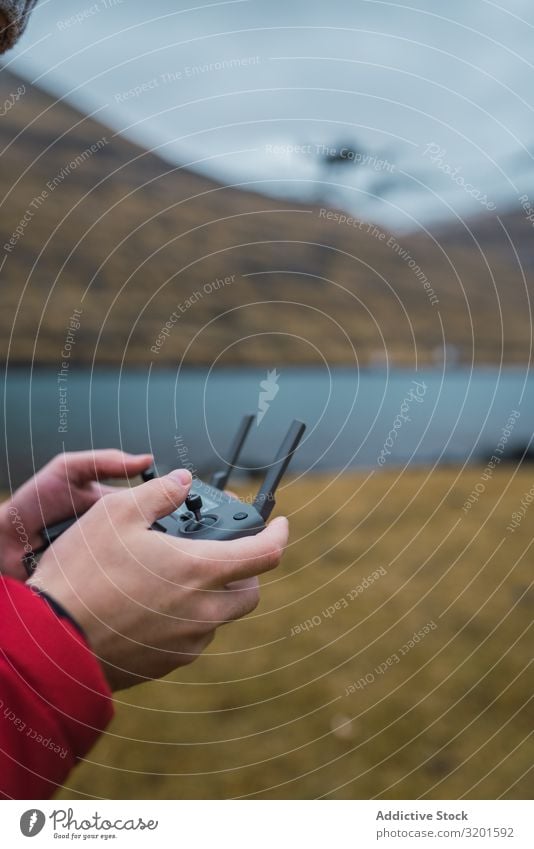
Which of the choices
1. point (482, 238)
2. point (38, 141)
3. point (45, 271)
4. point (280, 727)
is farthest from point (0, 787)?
point (482, 238)

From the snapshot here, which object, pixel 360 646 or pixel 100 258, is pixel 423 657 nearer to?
pixel 360 646

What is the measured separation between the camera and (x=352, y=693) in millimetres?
2357

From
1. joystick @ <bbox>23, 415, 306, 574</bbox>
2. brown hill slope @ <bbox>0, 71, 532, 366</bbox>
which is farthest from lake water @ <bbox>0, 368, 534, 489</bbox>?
brown hill slope @ <bbox>0, 71, 532, 366</bbox>

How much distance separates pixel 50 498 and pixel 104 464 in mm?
135

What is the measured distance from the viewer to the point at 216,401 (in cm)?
834

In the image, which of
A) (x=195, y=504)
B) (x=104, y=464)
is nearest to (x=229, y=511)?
(x=195, y=504)

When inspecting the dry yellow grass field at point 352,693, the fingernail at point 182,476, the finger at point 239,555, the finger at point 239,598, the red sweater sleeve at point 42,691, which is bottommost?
the dry yellow grass field at point 352,693

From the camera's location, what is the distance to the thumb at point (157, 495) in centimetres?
85

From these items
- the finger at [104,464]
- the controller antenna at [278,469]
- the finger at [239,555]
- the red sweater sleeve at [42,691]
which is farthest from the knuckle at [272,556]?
the finger at [104,464]

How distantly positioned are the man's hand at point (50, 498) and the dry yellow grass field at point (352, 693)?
0.87 m

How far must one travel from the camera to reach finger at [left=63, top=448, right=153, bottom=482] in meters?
1.14

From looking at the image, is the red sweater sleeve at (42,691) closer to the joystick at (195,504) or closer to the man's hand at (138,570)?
the man's hand at (138,570)

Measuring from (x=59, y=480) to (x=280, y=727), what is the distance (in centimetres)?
136

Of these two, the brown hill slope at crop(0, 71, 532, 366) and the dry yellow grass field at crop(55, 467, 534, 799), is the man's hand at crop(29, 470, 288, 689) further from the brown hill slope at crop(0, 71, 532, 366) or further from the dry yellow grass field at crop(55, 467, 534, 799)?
the brown hill slope at crop(0, 71, 532, 366)
